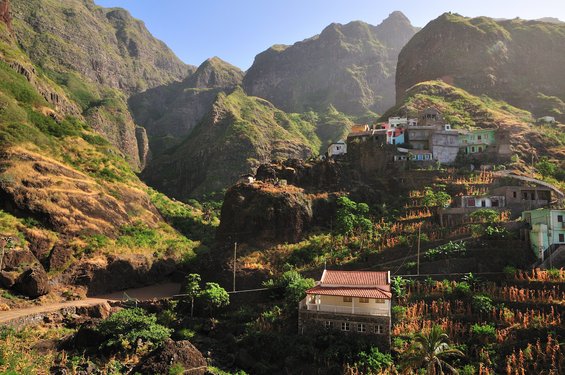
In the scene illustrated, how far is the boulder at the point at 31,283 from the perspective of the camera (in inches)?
1842

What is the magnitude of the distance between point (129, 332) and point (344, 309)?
1903 centimetres

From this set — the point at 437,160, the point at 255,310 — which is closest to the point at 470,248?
the point at 255,310

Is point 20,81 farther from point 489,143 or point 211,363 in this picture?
point 489,143

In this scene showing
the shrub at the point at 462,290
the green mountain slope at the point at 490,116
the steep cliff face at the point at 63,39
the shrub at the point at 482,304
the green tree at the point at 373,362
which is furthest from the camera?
the steep cliff face at the point at 63,39

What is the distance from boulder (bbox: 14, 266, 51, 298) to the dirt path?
7.05 ft

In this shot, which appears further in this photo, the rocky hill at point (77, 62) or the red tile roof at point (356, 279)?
the rocky hill at point (77, 62)

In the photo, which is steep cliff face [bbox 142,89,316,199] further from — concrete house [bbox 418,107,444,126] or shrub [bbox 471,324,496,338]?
shrub [bbox 471,324,496,338]

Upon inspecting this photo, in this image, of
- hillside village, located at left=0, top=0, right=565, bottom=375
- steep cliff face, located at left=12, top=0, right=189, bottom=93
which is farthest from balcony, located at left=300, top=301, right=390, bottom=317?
steep cliff face, located at left=12, top=0, right=189, bottom=93

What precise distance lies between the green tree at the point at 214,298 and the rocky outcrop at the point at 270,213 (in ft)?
40.4

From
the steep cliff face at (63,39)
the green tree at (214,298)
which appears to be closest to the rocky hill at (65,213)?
the green tree at (214,298)

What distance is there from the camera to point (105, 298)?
52906mm

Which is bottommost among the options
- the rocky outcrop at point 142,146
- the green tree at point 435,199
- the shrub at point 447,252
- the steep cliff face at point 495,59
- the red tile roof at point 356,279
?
the red tile roof at point 356,279

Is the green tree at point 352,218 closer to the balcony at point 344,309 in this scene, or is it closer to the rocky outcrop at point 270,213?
the rocky outcrop at point 270,213

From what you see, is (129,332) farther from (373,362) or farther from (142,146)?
(142,146)
